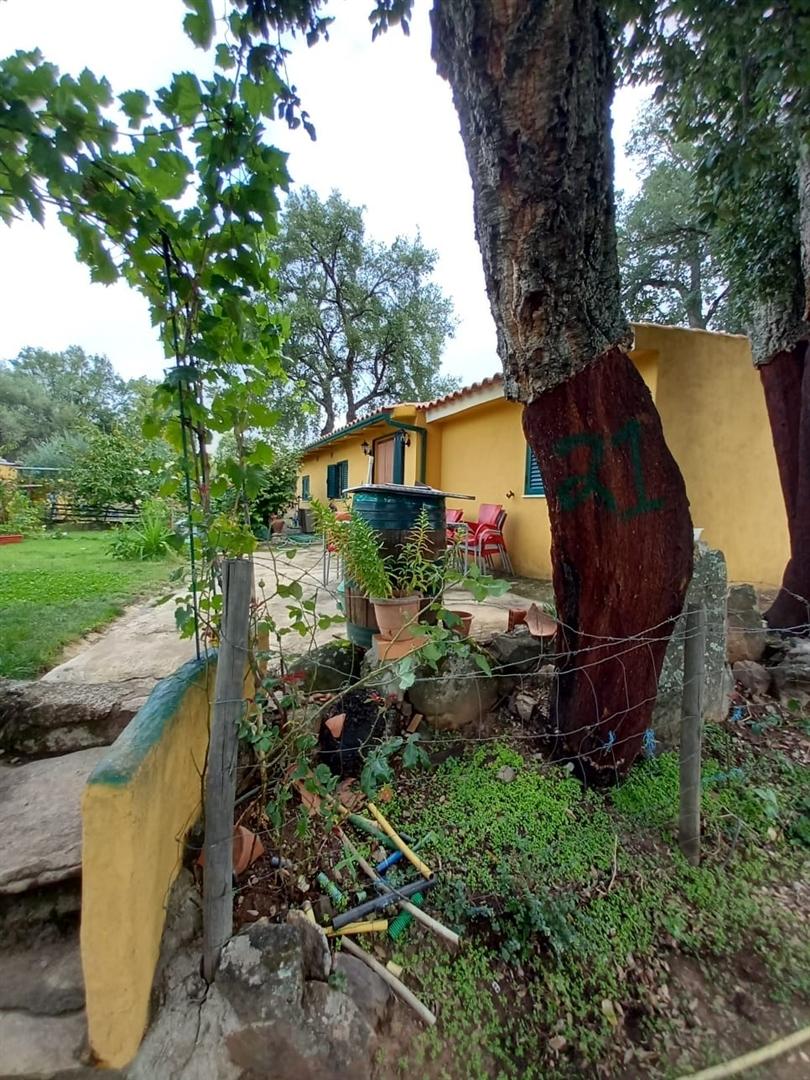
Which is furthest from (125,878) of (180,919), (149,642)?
(149,642)

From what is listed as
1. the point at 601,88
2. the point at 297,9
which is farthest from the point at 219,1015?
the point at 297,9

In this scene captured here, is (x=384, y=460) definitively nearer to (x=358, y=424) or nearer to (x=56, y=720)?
(x=358, y=424)

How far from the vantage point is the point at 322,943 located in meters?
1.36

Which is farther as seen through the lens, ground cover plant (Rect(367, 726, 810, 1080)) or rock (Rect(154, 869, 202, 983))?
ground cover plant (Rect(367, 726, 810, 1080))

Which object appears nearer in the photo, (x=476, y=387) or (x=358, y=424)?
(x=476, y=387)

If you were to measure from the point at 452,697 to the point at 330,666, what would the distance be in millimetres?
662

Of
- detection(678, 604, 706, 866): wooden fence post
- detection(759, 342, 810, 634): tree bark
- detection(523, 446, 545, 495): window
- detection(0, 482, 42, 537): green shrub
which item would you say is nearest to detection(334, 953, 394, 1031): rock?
detection(678, 604, 706, 866): wooden fence post

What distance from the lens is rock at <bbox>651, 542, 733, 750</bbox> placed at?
258 cm

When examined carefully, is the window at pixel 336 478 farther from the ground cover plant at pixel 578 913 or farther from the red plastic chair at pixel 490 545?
the ground cover plant at pixel 578 913

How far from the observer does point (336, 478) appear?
1320 cm

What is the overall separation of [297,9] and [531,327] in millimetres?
1697

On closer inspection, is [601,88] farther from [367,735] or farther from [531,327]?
[367,735]

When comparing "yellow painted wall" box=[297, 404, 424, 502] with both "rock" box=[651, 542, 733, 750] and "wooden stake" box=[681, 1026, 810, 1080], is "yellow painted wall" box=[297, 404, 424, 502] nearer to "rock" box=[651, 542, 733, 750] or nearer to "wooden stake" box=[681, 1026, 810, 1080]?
"rock" box=[651, 542, 733, 750]

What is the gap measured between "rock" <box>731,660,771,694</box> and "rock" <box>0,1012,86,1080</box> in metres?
3.72
